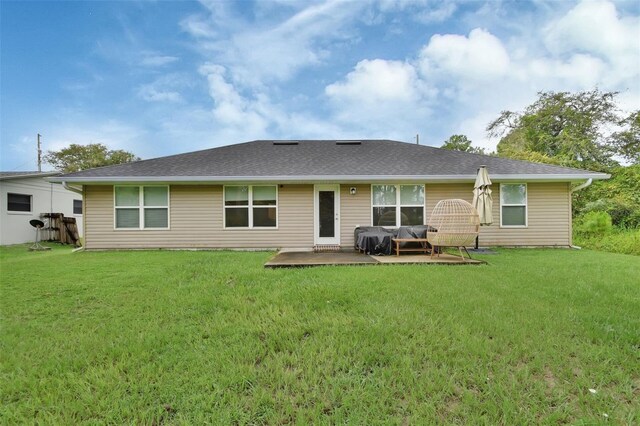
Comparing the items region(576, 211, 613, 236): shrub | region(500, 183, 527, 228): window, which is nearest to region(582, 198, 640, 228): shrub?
region(576, 211, 613, 236): shrub

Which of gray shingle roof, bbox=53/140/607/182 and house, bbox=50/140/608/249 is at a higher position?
gray shingle roof, bbox=53/140/607/182

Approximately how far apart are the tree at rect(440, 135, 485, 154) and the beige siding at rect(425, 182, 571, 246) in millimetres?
16950

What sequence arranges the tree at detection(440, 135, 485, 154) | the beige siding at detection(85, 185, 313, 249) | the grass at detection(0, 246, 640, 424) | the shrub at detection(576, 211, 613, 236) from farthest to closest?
the tree at detection(440, 135, 485, 154) < the shrub at detection(576, 211, 613, 236) < the beige siding at detection(85, 185, 313, 249) < the grass at detection(0, 246, 640, 424)

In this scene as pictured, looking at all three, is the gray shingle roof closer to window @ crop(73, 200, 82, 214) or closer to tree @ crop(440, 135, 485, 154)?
window @ crop(73, 200, 82, 214)

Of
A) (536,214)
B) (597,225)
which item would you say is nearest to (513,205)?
(536,214)

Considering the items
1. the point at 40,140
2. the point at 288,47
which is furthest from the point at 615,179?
the point at 40,140

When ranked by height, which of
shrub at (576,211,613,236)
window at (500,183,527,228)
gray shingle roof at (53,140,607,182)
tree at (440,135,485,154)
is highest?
tree at (440,135,485,154)

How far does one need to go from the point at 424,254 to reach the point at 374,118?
1223cm

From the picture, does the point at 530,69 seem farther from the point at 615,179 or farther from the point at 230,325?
the point at 230,325

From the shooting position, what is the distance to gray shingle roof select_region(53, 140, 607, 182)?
8.55m

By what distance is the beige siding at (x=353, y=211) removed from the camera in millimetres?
9094

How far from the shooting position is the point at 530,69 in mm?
14844

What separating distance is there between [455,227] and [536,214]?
453 centimetres

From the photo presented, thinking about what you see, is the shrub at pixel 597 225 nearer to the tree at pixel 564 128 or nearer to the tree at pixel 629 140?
the tree at pixel 564 128
